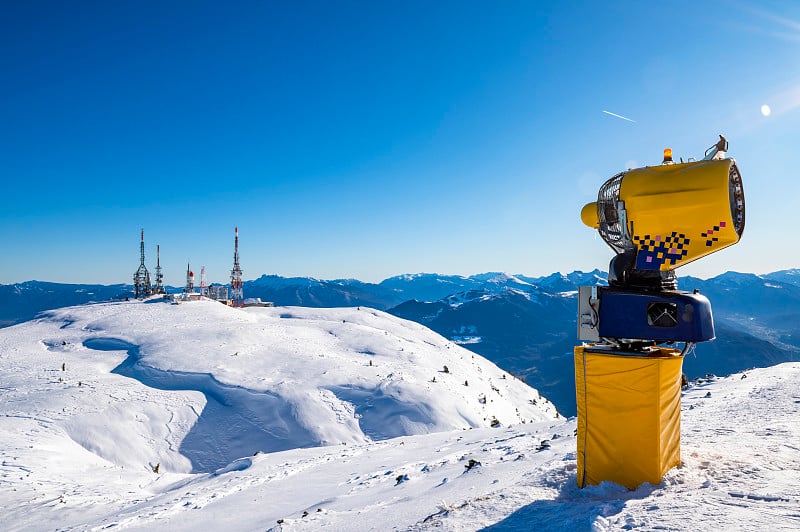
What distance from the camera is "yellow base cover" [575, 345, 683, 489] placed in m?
3.64

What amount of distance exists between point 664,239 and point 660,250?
100mm

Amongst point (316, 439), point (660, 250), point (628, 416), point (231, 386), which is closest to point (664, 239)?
point (660, 250)

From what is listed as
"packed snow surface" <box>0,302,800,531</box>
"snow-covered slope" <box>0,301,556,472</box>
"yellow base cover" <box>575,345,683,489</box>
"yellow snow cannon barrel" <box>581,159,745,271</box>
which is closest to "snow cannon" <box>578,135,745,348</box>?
"yellow snow cannon barrel" <box>581,159,745,271</box>

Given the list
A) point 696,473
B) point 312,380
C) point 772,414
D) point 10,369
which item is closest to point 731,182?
point 696,473

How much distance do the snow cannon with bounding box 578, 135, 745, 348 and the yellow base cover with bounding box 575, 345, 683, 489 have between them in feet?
0.78

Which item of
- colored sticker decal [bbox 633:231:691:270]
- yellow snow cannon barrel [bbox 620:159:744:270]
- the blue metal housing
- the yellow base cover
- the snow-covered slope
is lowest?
the snow-covered slope

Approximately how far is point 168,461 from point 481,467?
36.8ft

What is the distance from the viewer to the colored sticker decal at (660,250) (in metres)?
3.69

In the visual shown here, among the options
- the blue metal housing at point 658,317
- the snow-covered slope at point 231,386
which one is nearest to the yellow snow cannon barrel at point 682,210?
the blue metal housing at point 658,317

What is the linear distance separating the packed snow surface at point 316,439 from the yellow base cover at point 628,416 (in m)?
0.17

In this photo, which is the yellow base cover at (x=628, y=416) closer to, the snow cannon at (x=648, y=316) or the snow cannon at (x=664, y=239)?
the snow cannon at (x=648, y=316)

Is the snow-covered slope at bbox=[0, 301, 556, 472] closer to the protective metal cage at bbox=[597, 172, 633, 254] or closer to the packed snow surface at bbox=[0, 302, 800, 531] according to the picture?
the packed snow surface at bbox=[0, 302, 800, 531]

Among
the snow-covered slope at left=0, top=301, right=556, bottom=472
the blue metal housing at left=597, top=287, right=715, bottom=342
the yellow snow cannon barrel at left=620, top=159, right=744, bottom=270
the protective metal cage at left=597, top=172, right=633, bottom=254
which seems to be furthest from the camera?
the snow-covered slope at left=0, top=301, right=556, bottom=472

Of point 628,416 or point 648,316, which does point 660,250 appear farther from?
point 628,416
